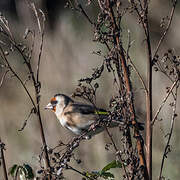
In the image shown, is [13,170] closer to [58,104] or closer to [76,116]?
[76,116]

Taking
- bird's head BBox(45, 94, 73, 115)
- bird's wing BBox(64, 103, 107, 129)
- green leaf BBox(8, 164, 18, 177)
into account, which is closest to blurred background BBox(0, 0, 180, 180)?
bird's head BBox(45, 94, 73, 115)

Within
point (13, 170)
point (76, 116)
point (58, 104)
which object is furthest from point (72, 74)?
point (13, 170)

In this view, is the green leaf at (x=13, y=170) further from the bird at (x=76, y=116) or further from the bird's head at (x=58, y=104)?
the bird's head at (x=58, y=104)

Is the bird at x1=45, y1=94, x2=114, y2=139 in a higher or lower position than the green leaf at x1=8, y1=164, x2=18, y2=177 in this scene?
higher

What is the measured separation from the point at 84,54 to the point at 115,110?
666 cm

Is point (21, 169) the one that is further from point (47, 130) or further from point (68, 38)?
point (68, 38)

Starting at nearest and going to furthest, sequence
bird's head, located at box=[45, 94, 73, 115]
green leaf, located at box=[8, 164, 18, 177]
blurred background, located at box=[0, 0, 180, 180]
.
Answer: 1. green leaf, located at box=[8, 164, 18, 177]
2. bird's head, located at box=[45, 94, 73, 115]
3. blurred background, located at box=[0, 0, 180, 180]

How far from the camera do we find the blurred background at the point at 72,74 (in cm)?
716

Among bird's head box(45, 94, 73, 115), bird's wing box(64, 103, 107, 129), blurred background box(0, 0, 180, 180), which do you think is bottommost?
bird's wing box(64, 103, 107, 129)

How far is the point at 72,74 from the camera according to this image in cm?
847

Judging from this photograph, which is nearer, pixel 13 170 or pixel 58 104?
pixel 13 170

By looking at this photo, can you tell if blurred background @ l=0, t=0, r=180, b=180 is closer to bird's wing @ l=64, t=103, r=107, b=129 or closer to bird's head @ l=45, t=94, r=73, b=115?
bird's head @ l=45, t=94, r=73, b=115

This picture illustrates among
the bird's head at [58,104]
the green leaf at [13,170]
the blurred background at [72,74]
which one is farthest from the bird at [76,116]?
the green leaf at [13,170]

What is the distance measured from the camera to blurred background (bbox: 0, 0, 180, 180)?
716cm
